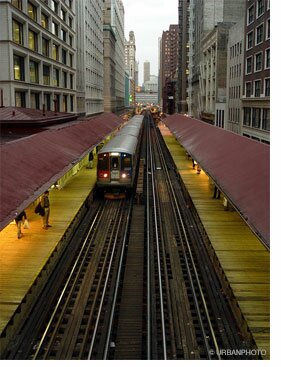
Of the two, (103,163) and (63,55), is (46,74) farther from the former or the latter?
(103,163)

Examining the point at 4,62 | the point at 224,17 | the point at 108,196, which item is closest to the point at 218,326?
the point at 108,196

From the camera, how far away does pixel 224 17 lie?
8631 centimetres

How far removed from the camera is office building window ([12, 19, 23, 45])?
36.2 m

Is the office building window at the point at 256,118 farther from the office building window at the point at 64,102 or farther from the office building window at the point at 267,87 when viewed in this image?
the office building window at the point at 64,102

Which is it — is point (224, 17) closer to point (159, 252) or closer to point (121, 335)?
point (159, 252)

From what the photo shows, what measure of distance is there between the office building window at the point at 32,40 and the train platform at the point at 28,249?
19.3m

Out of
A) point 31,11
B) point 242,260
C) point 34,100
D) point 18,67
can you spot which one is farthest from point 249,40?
point 242,260

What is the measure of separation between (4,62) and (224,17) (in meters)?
64.5

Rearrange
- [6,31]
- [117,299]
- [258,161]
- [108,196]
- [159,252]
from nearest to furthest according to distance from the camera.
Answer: [117,299]
[258,161]
[159,252]
[108,196]
[6,31]

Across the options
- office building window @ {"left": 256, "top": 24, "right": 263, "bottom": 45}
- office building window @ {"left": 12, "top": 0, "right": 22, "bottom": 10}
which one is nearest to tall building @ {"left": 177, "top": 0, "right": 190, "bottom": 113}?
office building window @ {"left": 256, "top": 24, "right": 263, "bottom": 45}

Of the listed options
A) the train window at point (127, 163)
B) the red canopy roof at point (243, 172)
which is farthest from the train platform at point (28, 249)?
the red canopy roof at point (243, 172)

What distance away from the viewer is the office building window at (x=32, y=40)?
132 ft

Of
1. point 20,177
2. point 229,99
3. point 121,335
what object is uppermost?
point 229,99

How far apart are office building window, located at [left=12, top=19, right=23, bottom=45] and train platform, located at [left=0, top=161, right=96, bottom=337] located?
16.6 metres
